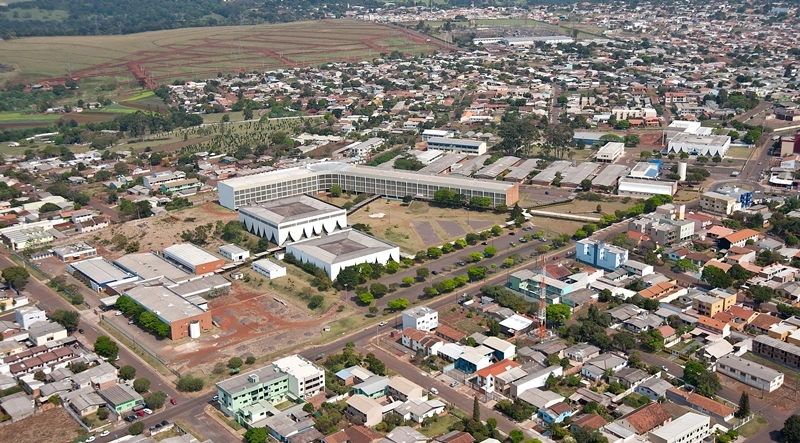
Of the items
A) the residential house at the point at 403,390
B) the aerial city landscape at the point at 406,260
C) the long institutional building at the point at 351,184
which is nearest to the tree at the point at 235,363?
the aerial city landscape at the point at 406,260

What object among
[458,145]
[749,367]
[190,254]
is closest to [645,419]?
[749,367]

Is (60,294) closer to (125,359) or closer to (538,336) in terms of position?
(125,359)

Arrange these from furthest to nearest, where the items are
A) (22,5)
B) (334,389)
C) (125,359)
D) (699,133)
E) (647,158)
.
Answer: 1. (22,5)
2. (699,133)
3. (647,158)
4. (125,359)
5. (334,389)

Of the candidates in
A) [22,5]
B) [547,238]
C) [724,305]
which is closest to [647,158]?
[547,238]

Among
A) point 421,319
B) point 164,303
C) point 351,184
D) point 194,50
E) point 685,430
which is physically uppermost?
point 194,50

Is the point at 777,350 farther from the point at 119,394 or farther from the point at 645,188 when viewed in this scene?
the point at 119,394

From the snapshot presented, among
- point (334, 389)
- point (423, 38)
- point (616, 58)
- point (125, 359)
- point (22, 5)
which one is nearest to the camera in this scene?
point (334, 389)

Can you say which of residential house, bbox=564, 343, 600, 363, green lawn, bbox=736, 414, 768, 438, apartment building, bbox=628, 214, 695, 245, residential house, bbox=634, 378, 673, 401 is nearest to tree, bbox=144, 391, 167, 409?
residential house, bbox=564, 343, 600, 363
